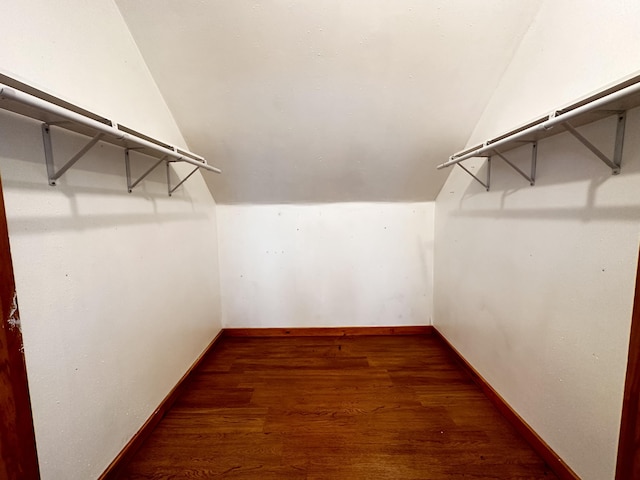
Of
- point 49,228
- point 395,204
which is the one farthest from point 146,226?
point 395,204

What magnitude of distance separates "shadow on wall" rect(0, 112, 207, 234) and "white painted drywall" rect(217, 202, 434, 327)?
1.01 meters

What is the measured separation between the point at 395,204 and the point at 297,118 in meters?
1.20

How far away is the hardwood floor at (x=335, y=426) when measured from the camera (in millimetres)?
1182

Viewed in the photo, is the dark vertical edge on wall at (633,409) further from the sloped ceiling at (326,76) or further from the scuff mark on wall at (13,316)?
the scuff mark on wall at (13,316)

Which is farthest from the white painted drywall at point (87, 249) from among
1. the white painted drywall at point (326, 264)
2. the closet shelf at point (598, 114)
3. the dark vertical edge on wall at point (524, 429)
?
the dark vertical edge on wall at point (524, 429)

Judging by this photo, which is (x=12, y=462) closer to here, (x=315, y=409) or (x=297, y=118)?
(x=315, y=409)

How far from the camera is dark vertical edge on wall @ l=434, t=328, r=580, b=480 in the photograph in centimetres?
110

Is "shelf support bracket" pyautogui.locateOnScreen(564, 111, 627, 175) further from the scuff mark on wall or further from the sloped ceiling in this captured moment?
the scuff mark on wall

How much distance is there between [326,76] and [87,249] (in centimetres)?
143

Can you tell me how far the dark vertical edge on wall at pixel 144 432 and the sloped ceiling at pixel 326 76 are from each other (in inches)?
59.1

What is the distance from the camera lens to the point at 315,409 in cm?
154

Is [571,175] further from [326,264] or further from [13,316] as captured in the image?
[13,316]

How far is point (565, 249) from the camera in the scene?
3.60 feet

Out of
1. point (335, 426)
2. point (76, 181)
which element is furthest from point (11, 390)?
point (335, 426)
